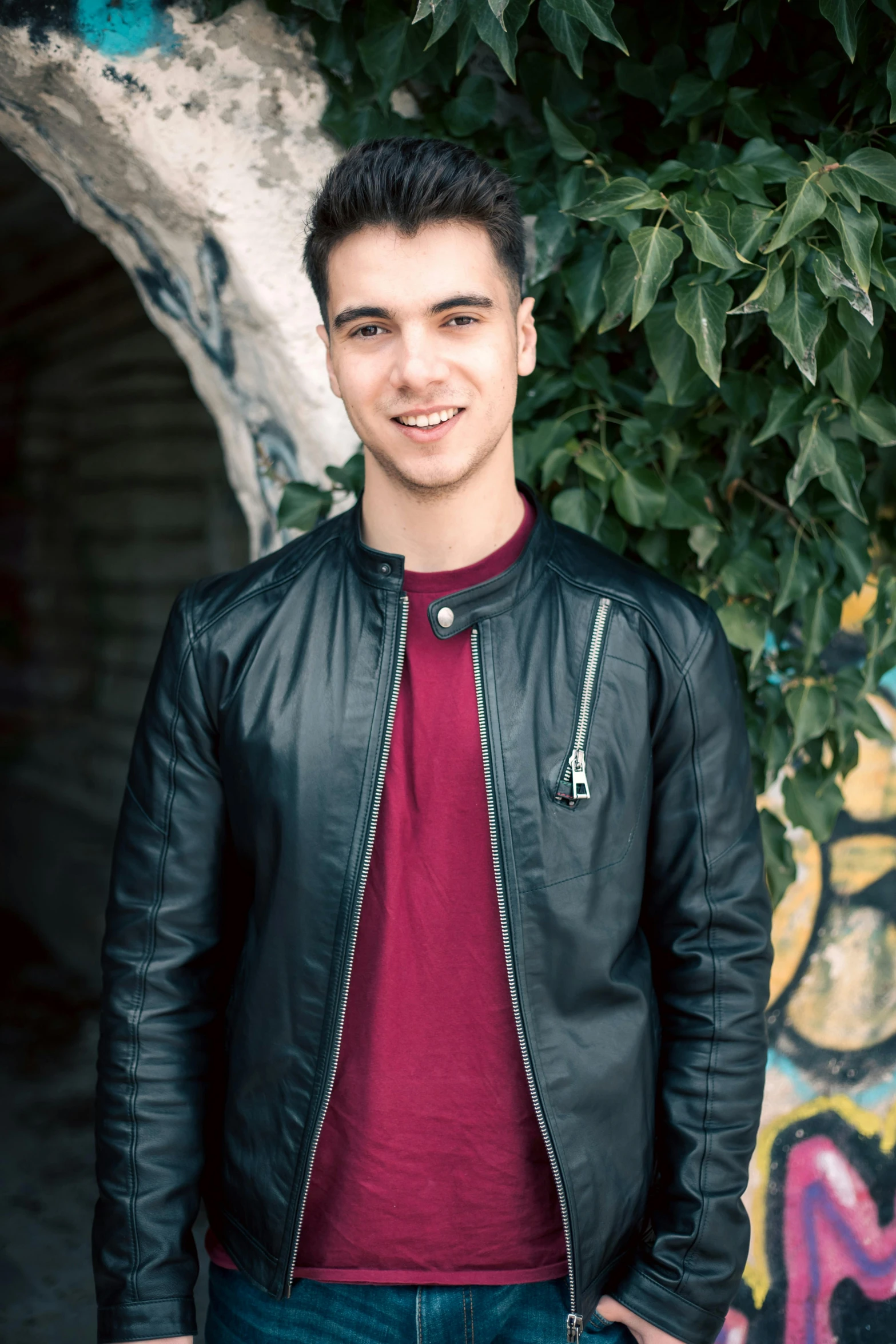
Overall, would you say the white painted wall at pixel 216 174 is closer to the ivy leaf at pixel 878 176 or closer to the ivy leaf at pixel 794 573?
the ivy leaf at pixel 794 573

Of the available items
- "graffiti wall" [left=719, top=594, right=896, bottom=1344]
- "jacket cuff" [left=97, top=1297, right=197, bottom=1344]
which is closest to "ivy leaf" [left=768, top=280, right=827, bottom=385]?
"graffiti wall" [left=719, top=594, right=896, bottom=1344]

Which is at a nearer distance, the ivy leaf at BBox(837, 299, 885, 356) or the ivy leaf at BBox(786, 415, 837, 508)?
the ivy leaf at BBox(837, 299, 885, 356)

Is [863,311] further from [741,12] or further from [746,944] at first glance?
[746,944]

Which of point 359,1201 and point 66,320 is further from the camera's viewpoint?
point 66,320

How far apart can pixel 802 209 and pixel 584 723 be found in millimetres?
722

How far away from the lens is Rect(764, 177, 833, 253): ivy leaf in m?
1.43

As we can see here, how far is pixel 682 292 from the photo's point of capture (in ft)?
5.07

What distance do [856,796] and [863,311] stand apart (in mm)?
1064

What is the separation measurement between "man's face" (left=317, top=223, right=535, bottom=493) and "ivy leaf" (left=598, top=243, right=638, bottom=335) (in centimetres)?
25

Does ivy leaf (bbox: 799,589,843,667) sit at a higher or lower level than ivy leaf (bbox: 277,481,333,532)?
lower

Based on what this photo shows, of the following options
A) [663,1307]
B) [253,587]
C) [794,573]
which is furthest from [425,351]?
[663,1307]

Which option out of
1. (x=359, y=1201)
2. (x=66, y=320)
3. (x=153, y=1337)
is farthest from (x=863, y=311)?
(x=66, y=320)

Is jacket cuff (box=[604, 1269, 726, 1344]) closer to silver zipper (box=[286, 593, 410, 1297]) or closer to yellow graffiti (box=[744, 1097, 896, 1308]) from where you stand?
silver zipper (box=[286, 593, 410, 1297])

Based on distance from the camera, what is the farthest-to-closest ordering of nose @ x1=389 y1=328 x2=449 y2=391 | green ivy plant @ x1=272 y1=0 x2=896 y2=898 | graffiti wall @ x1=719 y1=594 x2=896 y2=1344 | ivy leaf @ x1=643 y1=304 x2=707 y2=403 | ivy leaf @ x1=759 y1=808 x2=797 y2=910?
graffiti wall @ x1=719 y1=594 x2=896 y2=1344
ivy leaf @ x1=759 y1=808 x2=797 y2=910
ivy leaf @ x1=643 y1=304 x2=707 y2=403
green ivy plant @ x1=272 y1=0 x2=896 y2=898
nose @ x1=389 y1=328 x2=449 y2=391
